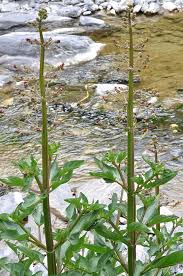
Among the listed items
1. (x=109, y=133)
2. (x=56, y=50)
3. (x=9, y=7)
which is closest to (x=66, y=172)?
(x=109, y=133)

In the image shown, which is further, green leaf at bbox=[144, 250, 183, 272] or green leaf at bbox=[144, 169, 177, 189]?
green leaf at bbox=[144, 169, 177, 189]

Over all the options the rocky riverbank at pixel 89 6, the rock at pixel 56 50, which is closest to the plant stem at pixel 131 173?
the rock at pixel 56 50

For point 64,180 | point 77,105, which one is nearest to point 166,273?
point 64,180

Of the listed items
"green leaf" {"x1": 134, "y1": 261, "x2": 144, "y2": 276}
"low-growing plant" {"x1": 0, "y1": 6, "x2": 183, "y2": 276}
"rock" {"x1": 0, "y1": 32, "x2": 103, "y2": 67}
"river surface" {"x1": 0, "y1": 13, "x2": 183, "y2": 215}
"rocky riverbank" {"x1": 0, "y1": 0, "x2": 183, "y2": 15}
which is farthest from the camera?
"rocky riverbank" {"x1": 0, "y1": 0, "x2": 183, "y2": 15}

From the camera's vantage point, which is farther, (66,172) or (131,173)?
(131,173)

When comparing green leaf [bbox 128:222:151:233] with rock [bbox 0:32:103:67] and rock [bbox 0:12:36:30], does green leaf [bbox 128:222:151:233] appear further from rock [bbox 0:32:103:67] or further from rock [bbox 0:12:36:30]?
rock [bbox 0:12:36:30]

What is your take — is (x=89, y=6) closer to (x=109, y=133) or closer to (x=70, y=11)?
(x=70, y=11)

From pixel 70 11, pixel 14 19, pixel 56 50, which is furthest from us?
pixel 70 11

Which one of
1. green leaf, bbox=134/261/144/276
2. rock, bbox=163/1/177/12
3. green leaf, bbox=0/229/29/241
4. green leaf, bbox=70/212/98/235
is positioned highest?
green leaf, bbox=70/212/98/235

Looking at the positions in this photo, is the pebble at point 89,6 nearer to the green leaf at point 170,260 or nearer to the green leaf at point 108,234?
the green leaf at point 108,234

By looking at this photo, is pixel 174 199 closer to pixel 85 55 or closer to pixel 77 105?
pixel 77 105

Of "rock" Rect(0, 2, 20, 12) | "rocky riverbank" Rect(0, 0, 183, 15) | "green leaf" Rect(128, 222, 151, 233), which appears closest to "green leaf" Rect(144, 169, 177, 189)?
"green leaf" Rect(128, 222, 151, 233)

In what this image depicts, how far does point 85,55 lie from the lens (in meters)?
10.2

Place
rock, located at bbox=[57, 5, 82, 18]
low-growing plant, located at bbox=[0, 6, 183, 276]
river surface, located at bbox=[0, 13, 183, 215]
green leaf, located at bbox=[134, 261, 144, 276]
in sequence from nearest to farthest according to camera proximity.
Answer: low-growing plant, located at bbox=[0, 6, 183, 276] < green leaf, located at bbox=[134, 261, 144, 276] < river surface, located at bbox=[0, 13, 183, 215] < rock, located at bbox=[57, 5, 82, 18]
